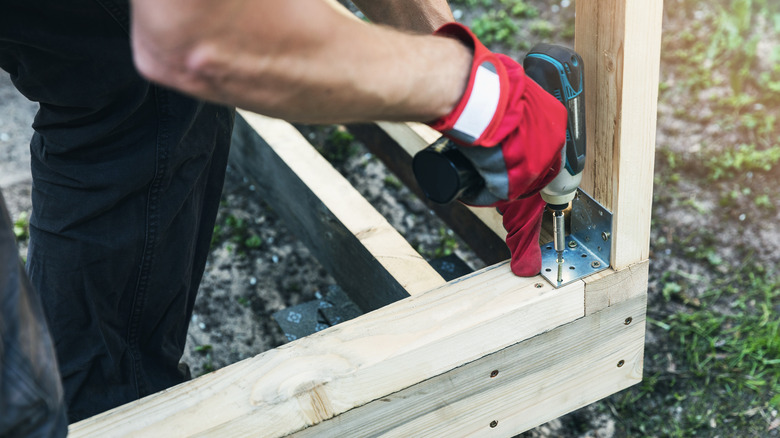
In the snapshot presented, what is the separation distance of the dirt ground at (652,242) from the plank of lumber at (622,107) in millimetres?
752

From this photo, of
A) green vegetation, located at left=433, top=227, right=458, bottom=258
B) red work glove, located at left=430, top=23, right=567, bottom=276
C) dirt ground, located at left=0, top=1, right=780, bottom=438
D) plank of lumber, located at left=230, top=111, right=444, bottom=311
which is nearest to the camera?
red work glove, located at left=430, top=23, right=567, bottom=276

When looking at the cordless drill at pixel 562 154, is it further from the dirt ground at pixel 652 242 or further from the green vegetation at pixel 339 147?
the green vegetation at pixel 339 147

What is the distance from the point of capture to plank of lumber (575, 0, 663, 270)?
1.16 metres

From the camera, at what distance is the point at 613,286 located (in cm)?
137

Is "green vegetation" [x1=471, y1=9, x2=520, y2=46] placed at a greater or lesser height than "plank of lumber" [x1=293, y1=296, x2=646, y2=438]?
lesser

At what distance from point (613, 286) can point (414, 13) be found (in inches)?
25.3

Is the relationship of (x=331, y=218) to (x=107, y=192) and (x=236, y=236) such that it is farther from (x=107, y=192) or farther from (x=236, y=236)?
(x=236, y=236)

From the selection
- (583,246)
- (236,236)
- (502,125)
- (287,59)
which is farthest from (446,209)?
(287,59)

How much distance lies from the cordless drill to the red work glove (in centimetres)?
3

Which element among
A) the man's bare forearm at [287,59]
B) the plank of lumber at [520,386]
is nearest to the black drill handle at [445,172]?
the man's bare forearm at [287,59]

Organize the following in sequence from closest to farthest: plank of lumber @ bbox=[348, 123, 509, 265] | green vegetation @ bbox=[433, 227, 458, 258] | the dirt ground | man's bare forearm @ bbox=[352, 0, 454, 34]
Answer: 1. man's bare forearm @ bbox=[352, 0, 454, 34]
2. plank of lumber @ bbox=[348, 123, 509, 265]
3. the dirt ground
4. green vegetation @ bbox=[433, 227, 458, 258]

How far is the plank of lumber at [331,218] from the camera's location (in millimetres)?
1673

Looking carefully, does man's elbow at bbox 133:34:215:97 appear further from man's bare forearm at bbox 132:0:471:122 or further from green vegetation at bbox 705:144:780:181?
green vegetation at bbox 705:144:780:181

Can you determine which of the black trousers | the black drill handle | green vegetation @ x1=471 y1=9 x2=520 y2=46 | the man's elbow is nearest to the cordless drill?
the black drill handle
